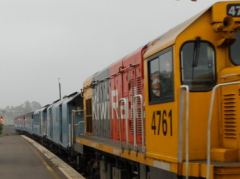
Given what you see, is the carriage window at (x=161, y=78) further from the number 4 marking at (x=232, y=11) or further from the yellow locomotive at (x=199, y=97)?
the number 4 marking at (x=232, y=11)

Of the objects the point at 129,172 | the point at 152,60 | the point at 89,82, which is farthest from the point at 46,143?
the point at 152,60

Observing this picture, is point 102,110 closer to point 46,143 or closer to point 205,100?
point 205,100

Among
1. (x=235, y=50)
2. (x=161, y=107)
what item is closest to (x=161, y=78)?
(x=161, y=107)

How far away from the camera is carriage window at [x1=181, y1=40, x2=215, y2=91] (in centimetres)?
741

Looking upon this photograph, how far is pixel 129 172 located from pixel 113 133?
2.29m

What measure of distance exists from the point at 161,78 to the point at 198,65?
2.28 ft

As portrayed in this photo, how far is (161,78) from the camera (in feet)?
26.1

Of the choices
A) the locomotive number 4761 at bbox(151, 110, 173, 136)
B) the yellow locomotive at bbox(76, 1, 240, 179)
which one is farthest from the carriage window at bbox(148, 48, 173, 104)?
the locomotive number 4761 at bbox(151, 110, 173, 136)

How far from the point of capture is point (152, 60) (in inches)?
331

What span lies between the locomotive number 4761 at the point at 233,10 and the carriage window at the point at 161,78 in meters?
0.97

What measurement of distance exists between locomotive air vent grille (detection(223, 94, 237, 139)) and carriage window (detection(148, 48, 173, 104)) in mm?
756

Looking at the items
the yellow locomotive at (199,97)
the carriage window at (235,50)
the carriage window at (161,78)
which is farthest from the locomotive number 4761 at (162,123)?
the carriage window at (235,50)

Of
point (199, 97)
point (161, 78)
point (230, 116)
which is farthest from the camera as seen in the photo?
point (161, 78)

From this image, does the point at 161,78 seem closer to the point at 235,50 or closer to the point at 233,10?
the point at 235,50
